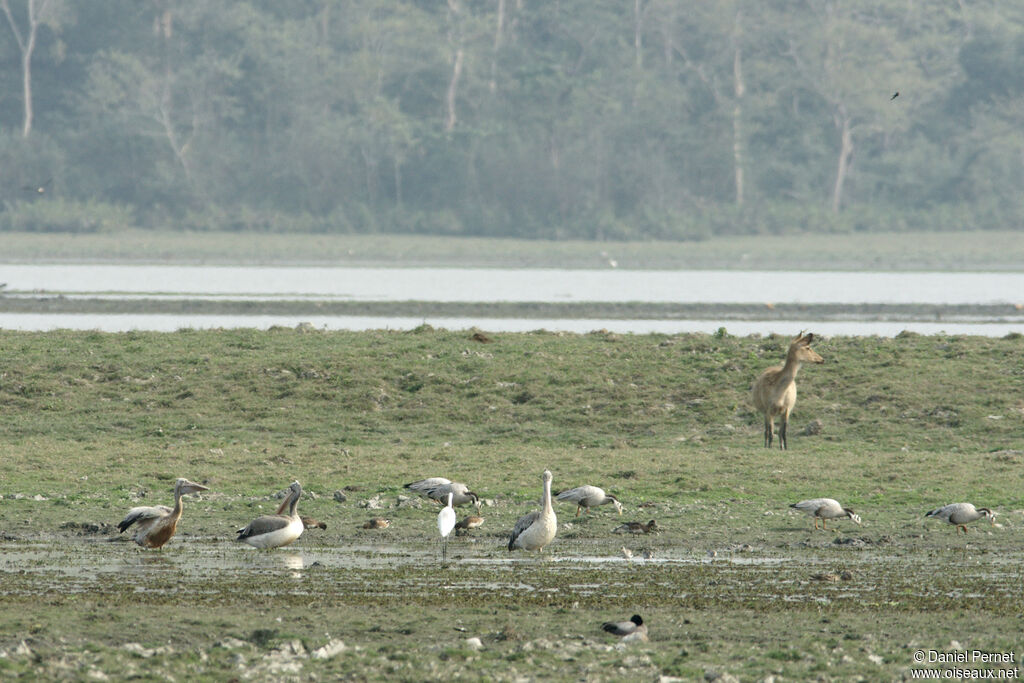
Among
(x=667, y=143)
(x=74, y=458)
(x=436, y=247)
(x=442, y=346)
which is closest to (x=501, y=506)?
(x=74, y=458)

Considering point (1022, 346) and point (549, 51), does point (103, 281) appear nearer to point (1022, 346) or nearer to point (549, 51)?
point (1022, 346)

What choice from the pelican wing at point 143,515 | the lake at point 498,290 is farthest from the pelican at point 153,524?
the lake at point 498,290

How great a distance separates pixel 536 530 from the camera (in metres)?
11.9

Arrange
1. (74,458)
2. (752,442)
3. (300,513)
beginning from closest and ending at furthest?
(300,513)
(74,458)
(752,442)

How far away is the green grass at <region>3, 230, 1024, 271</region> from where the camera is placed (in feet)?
222

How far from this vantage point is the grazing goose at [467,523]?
42.0 feet

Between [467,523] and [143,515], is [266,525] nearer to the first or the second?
[143,515]

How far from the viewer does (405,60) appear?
83.7 meters

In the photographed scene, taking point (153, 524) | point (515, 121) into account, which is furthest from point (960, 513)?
point (515, 121)

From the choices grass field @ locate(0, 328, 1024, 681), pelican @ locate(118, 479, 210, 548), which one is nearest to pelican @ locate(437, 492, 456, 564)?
grass field @ locate(0, 328, 1024, 681)

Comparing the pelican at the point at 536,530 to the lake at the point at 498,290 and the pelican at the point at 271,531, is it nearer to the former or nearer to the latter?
the pelican at the point at 271,531

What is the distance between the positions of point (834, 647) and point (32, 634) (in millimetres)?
4749

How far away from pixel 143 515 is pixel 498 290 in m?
35.3

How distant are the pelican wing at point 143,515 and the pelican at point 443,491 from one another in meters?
2.55
